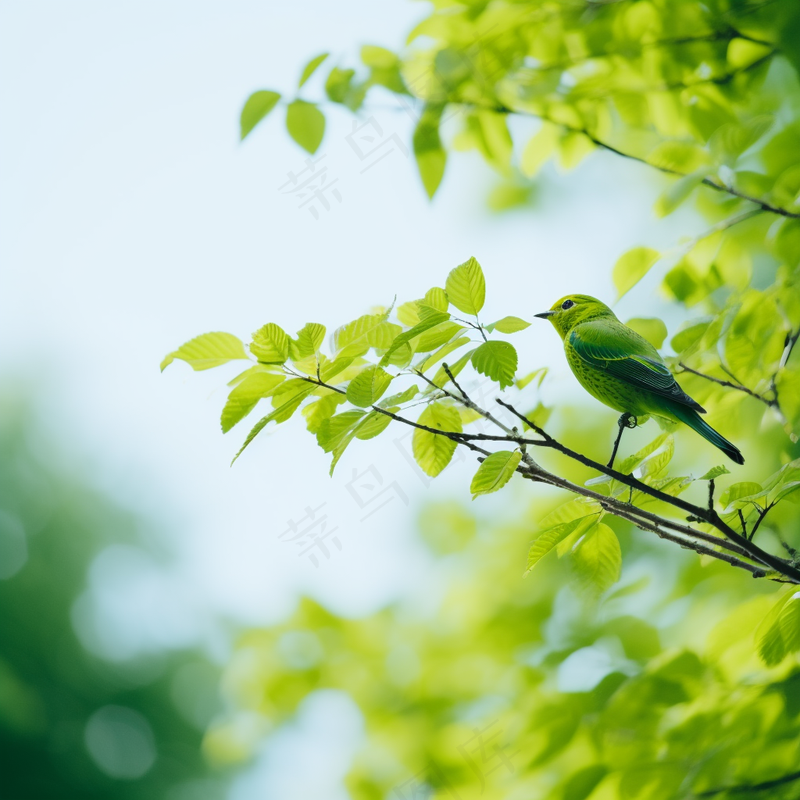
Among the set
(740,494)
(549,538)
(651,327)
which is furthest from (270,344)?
(651,327)

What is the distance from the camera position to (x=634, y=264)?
5.08ft

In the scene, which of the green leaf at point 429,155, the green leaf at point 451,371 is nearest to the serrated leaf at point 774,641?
the green leaf at point 451,371

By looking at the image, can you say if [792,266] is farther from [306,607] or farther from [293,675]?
[293,675]

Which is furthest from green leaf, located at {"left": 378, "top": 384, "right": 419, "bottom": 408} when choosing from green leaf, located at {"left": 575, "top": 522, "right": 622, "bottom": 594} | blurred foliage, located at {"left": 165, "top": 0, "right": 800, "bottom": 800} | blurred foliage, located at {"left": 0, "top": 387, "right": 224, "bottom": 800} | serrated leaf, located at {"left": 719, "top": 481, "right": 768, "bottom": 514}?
blurred foliage, located at {"left": 0, "top": 387, "right": 224, "bottom": 800}

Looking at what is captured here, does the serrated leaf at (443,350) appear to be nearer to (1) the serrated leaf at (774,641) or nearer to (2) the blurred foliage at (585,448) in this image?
(2) the blurred foliage at (585,448)

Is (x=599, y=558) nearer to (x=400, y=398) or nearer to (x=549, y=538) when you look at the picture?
(x=549, y=538)

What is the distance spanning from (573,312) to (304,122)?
1023 mm

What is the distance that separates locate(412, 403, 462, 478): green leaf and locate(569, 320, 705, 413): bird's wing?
0.77 feet

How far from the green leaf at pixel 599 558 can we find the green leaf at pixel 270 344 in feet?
1.91

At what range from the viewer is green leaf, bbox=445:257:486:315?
2.99 feet

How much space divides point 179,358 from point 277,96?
1.03 meters

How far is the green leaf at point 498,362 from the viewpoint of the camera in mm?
866

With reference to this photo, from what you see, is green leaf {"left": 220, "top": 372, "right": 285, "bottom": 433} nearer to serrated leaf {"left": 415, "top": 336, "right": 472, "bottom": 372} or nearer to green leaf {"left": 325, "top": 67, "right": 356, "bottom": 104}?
serrated leaf {"left": 415, "top": 336, "right": 472, "bottom": 372}

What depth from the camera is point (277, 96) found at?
1.71m
